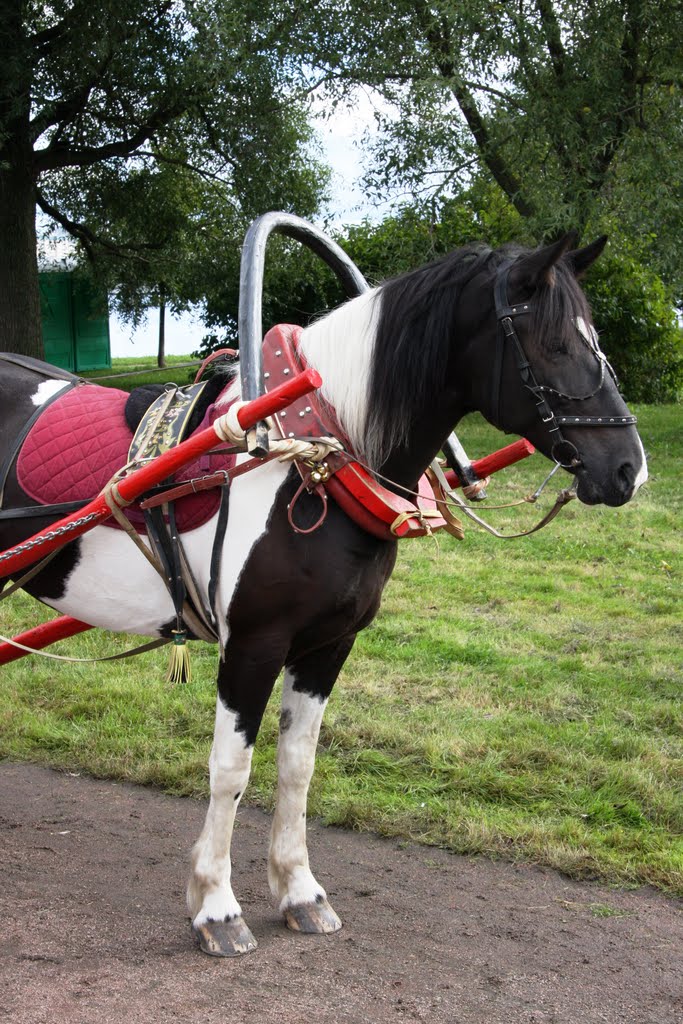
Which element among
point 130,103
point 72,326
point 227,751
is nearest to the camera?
point 227,751

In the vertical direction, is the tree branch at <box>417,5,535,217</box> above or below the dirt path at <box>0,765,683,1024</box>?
above

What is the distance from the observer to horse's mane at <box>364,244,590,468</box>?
279cm

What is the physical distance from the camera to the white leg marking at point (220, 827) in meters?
3.00

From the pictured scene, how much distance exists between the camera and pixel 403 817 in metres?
4.06

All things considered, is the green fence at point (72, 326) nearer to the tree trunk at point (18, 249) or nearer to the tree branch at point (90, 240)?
the tree branch at point (90, 240)

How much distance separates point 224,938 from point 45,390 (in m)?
1.94

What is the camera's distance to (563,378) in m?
2.66

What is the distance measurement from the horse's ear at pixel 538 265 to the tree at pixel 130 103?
10.1 m

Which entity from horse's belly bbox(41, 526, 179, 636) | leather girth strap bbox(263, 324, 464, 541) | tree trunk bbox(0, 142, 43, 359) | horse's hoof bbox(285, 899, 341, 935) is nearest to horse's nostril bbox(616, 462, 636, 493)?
leather girth strap bbox(263, 324, 464, 541)

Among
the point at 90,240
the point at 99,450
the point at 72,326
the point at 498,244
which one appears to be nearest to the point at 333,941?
the point at 99,450

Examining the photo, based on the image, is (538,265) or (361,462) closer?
(538,265)

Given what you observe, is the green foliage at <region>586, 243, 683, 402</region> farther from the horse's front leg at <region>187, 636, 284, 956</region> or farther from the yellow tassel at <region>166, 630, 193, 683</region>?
the horse's front leg at <region>187, 636, 284, 956</region>

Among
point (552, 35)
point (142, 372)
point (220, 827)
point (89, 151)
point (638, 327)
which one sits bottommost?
point (220, 827)

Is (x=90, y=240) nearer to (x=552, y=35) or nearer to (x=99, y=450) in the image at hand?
(x=552, y=35)
